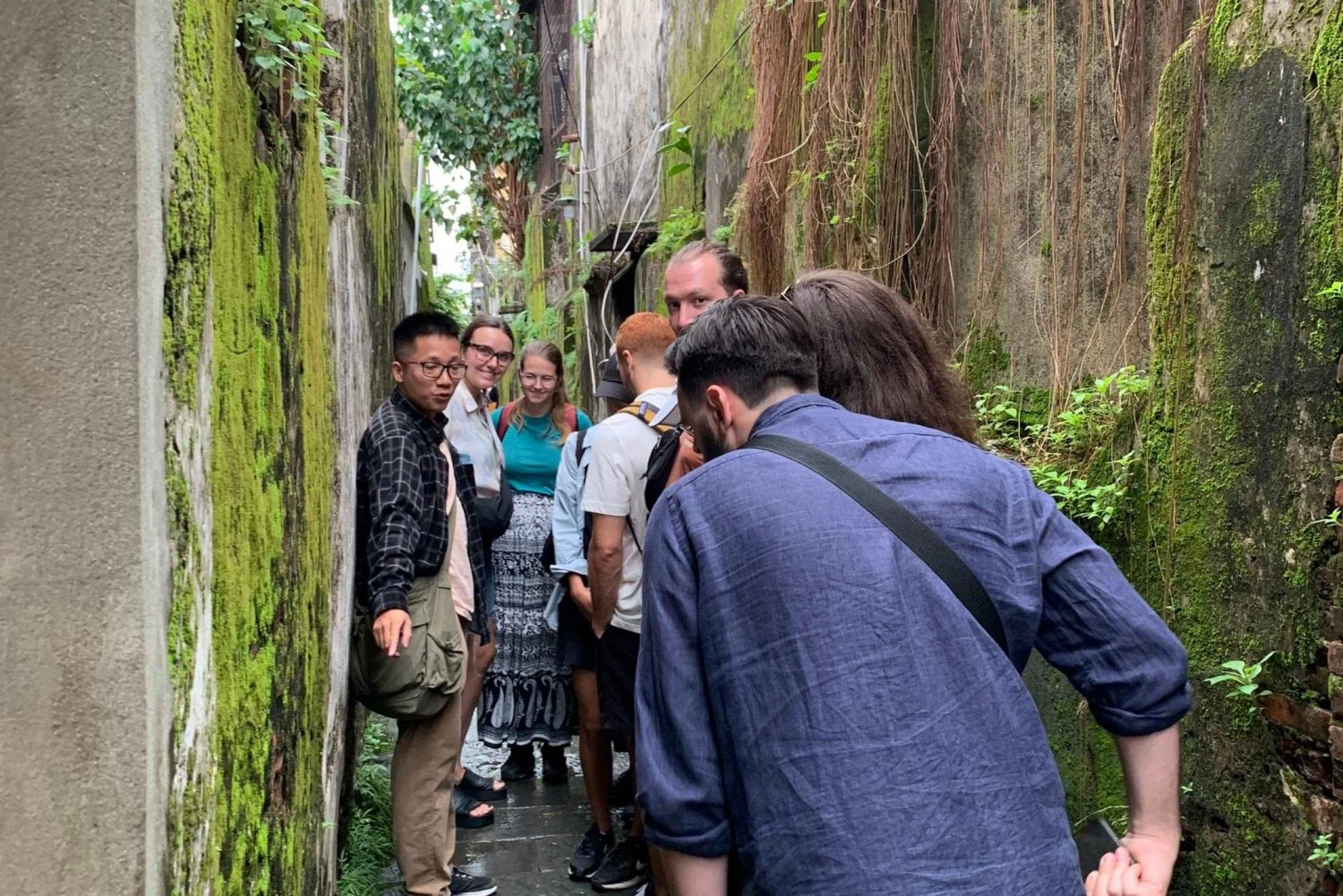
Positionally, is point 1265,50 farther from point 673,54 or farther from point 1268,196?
point 673,54

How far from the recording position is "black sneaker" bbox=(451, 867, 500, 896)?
4.17 meters

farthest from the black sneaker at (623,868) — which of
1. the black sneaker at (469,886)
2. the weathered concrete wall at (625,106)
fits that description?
the weathered concrete wall at (625,106)

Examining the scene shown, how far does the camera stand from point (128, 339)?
4.74 feet

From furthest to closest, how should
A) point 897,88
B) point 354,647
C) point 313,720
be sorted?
point 897,88, point 354,647, point 313,720

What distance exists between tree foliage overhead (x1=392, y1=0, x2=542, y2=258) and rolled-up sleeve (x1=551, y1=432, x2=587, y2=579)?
37.5 feet

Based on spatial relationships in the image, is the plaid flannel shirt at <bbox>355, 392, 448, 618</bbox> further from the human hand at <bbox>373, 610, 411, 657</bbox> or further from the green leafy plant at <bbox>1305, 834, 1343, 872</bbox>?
the green leafy plant at <bbox>1305, 834, 1343, 872</bbox>

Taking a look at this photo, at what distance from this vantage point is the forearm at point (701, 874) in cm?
173

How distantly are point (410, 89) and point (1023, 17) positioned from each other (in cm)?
1278

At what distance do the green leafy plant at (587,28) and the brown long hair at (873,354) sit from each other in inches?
461

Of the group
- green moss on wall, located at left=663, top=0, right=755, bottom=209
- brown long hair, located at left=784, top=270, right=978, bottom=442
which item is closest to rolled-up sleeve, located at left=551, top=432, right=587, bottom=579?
brown long hair, located at left=784, top=270, right=978, bottom=442

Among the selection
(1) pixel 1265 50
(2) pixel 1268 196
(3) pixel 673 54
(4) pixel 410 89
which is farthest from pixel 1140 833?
(4) pixel 410 89

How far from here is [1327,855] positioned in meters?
2.34

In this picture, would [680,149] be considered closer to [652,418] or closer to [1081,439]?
[652,418]

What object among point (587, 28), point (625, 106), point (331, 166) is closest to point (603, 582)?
point (331, 166)
